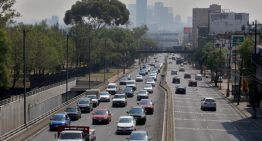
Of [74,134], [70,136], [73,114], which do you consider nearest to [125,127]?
[74,134]

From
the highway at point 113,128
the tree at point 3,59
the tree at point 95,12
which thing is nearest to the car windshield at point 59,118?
the highway at point 113,128

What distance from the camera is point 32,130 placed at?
5428 cm

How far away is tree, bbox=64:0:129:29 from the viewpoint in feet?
607

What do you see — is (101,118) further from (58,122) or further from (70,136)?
(70,136)

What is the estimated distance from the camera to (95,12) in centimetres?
18662

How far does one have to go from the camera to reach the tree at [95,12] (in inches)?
7280

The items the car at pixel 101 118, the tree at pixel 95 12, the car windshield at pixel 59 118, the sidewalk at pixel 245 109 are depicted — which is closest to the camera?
the car windshield at pixel 59 118

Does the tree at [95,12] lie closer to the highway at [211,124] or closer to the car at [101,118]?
the highway at [211,124]

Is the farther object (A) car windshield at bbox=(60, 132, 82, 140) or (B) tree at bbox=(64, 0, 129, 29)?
(B) tree at bbox=(64, 0, 129, 29)

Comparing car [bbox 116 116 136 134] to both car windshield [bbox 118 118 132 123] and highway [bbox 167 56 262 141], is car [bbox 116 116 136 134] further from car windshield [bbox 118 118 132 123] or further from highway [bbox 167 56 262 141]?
highway [bbox 167 56 262 141]

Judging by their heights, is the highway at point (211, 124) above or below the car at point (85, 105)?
below

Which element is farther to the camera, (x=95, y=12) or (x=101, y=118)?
(x=95, y=12)

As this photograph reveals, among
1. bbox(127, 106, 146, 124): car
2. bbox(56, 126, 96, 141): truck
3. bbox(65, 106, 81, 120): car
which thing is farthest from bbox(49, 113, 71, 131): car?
bbox(56, 126, 96, 141): truck

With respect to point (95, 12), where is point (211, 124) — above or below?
below
